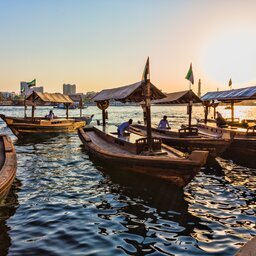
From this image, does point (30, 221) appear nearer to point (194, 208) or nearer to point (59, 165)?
point (194, 208)

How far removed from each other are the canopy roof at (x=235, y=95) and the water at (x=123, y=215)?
856 cm

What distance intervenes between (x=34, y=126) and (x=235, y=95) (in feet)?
60.1

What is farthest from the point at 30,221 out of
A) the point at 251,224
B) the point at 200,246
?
the point at 251,224

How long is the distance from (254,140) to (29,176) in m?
13.3

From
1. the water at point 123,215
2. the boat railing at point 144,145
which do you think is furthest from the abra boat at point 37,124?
the boat railing at point 144,145

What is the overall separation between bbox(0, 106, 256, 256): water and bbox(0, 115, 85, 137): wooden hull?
1303 cm

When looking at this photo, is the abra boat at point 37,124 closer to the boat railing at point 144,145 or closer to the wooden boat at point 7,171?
the wooden boat at point 7,171

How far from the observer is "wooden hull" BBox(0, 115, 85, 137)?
88.0 feet

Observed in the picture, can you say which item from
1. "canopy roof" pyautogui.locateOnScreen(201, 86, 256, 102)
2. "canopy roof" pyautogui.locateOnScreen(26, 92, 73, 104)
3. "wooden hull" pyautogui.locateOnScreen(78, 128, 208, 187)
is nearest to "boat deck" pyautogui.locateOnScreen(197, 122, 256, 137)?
"canopy roof" pyautogui.locateOnScreen(201, 86, 256, 102)

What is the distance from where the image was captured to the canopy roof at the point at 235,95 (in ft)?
70.6

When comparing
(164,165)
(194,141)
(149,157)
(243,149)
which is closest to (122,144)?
(149,157)

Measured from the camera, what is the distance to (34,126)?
27.3 metres

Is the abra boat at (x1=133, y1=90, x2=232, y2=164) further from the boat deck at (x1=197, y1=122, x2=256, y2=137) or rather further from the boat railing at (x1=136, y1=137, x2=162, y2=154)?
the boat railing at (x1=136, y1=137, x2=162, y2=154)

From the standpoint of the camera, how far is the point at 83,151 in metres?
21.9
